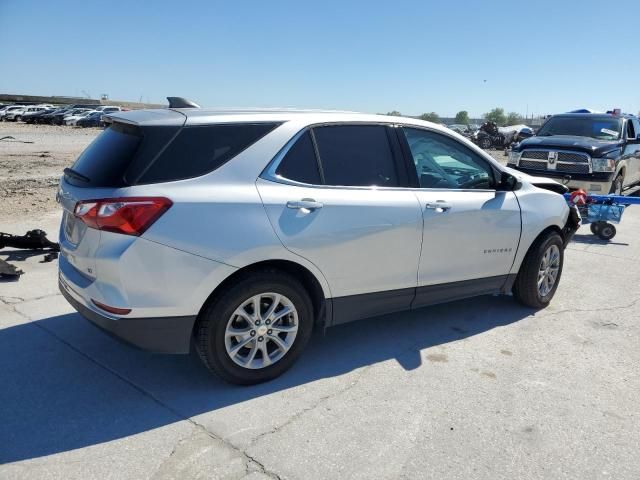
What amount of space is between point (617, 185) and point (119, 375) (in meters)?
10.6

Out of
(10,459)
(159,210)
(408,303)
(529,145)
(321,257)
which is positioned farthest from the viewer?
(529,145)

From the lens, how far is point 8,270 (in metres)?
5.36

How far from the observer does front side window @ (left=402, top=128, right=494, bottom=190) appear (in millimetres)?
4281

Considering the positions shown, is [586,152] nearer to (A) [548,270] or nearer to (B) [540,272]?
(A) [548,270]

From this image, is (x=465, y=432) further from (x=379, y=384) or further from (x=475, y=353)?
(x=475, y=353)

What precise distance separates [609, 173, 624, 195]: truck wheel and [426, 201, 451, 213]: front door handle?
7913 mm

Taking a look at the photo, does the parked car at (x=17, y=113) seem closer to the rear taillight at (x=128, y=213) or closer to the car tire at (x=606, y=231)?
the car tire at (x=606, y=231)

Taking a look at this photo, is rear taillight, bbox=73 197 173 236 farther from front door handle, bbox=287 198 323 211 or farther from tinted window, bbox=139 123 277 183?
front door handle, bbox=287 198 323 211

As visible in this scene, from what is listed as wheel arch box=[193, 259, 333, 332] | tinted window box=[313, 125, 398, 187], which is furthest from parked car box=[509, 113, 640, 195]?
wheel arch box=[193, 259, 333, 332]

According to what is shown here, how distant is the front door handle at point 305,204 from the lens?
3.46 m

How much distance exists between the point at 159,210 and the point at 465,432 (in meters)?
2.19

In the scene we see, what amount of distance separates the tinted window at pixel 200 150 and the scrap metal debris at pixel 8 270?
310cm

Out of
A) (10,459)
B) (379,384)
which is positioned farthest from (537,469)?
(10,459)

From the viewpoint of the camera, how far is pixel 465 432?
3182mm
